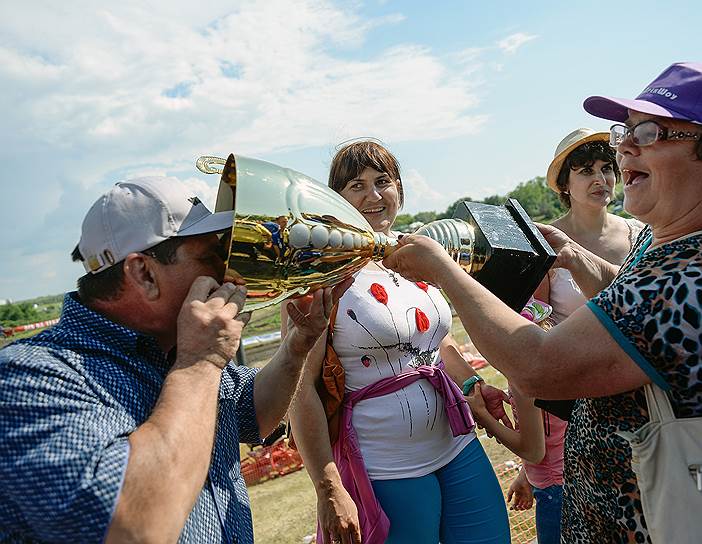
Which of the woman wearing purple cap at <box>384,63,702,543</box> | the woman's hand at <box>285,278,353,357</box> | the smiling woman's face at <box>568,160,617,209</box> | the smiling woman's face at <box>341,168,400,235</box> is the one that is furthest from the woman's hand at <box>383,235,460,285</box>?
the smiling woman's face at <box>568,160,617,209</box>

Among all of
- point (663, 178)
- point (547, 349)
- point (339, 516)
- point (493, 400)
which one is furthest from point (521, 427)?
point (663, 178)

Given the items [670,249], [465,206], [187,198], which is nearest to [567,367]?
[670,249]

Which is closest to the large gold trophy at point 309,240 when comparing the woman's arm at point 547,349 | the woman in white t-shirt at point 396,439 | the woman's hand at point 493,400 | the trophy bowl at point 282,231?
the trophy bowl at point 282,231

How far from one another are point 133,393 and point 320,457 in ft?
3.90

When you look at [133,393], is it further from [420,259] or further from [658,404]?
[658,404]

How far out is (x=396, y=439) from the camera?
2525 millimetres

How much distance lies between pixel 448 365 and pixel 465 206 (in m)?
1.21

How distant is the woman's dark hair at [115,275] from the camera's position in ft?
5.17

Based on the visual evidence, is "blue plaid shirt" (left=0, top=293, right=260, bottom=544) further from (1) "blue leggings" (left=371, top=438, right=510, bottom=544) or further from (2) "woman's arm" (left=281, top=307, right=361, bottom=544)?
(1) "blue leggings" (left=371, top=438, right=510, bottom=544)

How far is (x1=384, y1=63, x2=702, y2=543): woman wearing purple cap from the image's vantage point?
1.45m

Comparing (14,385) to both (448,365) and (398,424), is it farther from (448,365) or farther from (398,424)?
(448,365)

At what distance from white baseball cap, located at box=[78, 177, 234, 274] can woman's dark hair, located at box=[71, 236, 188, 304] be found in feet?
0.07

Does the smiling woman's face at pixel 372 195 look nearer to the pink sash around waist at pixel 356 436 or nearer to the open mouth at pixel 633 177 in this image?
the pink sash around waist at pixel 356 436

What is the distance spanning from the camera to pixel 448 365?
315 centimetres
